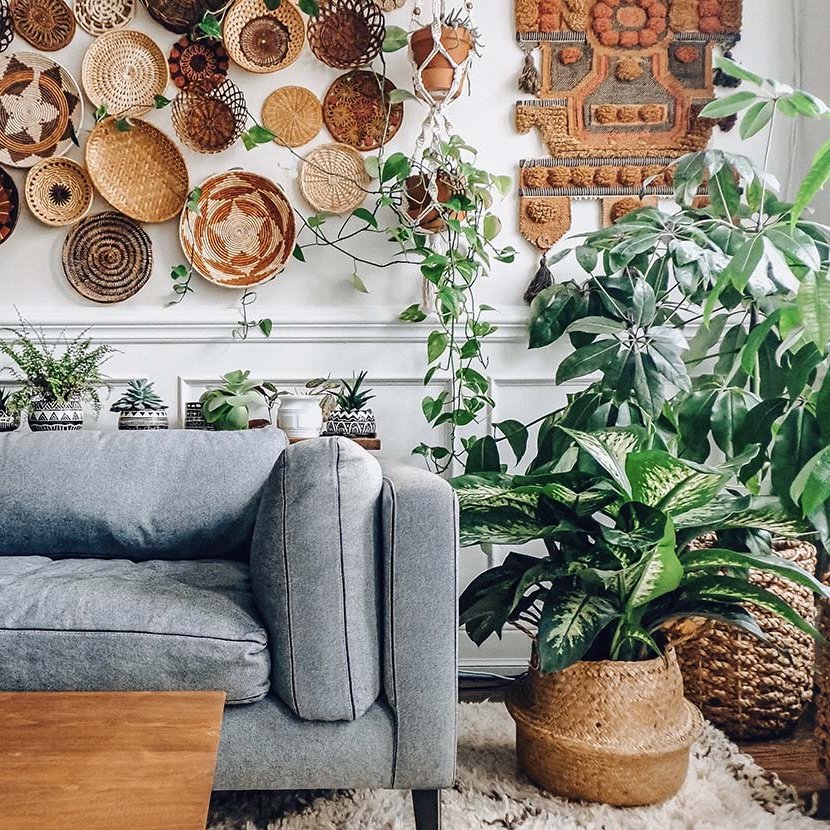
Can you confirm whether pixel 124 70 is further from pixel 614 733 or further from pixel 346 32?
pixel 614 733

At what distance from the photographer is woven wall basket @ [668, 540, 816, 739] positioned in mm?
1880

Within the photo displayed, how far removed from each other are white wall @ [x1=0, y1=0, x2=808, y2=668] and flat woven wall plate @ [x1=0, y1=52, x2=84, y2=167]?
0.16 feet

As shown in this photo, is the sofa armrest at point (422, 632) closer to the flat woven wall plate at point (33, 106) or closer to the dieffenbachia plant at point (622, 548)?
the dieffenbachia plant at point (622, 548)

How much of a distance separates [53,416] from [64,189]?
2.32ft

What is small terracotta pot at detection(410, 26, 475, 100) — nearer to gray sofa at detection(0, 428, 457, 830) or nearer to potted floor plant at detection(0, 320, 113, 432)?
potted floor plant at detection(0, 320, 113, 432)

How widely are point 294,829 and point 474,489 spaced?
0.67 metres

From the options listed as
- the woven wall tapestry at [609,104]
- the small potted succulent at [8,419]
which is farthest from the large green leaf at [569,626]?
the small potted succulent at [8,419]

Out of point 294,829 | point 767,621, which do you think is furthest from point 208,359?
point 767,621

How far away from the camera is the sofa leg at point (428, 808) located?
1.34 meters

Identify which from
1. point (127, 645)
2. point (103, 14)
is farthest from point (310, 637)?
point (103, 14)

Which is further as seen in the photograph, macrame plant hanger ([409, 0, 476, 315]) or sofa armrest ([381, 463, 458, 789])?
macrame plant hanger ([409, 0, 476, 315])

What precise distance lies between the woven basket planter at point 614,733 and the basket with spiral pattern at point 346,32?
5.96 ft

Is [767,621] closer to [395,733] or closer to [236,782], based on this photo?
[395,733]

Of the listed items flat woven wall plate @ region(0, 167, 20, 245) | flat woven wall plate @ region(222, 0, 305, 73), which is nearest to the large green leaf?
flat woven wall plate @ region(222, 0, 305, 73)
